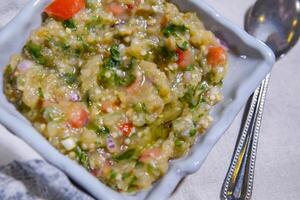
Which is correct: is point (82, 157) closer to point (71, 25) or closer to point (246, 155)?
point (71, 25)

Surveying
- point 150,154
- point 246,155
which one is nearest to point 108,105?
point 150,154

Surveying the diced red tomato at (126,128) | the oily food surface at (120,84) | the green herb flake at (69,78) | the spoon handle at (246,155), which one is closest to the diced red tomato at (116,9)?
the oily food surface at (120,84)

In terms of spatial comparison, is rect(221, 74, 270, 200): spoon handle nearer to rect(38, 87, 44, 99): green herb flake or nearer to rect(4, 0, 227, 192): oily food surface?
rect(4, 0, 227, 192): oily food surface

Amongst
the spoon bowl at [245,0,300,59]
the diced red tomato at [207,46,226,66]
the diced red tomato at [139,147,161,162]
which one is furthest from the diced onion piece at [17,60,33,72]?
the spoon bowl at [245,0,300,59]

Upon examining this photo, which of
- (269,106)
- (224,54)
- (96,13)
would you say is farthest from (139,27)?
(269,106)

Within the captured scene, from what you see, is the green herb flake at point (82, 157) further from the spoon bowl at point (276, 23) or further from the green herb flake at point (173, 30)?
the spoon bowl at point (276, 23)

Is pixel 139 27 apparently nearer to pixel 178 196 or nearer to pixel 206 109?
pixel 206 109
